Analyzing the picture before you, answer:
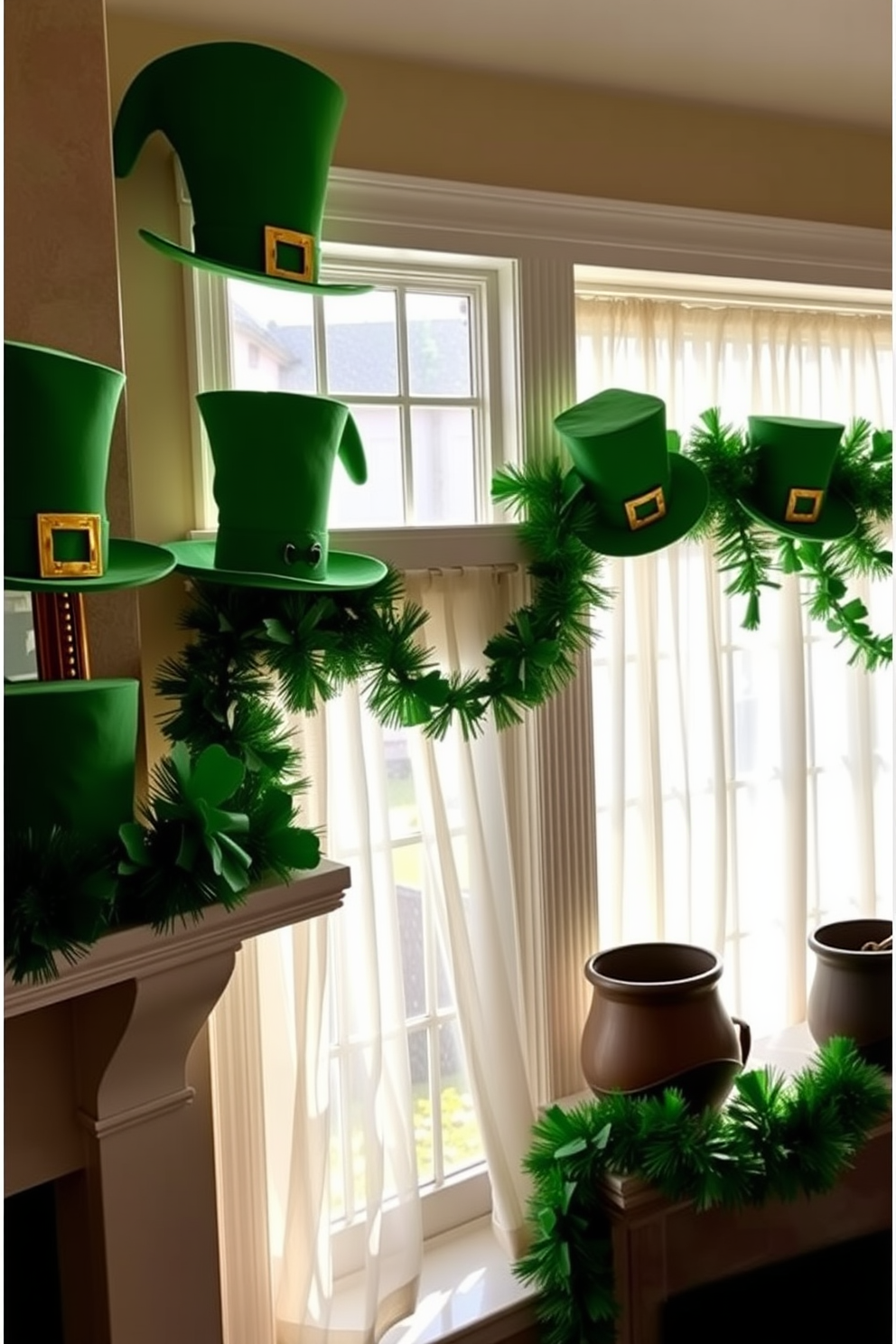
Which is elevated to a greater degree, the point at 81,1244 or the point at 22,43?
the point at 22,43

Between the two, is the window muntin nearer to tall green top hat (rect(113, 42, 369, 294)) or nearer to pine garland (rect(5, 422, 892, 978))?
pine garland (rect(5, 422, 892, 978))

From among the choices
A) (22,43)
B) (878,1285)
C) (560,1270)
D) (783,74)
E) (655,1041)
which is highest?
(783,74)

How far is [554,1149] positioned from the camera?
6.32 feet

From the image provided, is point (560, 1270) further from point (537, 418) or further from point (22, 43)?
point (22, 43)

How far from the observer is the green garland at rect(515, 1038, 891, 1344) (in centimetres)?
188

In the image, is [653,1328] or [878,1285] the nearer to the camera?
[653,1328]

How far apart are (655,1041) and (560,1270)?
14.5 inches

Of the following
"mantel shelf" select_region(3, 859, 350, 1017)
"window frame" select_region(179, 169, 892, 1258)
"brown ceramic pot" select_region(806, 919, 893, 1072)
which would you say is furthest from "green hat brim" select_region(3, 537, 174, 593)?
"brown ceramic pot" select_region(806, 919, 893, 1072)

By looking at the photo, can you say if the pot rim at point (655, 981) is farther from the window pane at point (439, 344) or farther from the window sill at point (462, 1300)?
the window pane at point (439, 344)

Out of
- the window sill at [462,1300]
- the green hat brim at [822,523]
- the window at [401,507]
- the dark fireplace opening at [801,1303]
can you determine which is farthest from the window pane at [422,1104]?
the green hat brim at [822,523]

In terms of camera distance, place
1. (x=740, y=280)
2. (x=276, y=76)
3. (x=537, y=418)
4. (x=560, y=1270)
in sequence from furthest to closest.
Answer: (x=740, y=280)
(x=537, y=418)
(x=560, y=1270)
(x=276, y=76)

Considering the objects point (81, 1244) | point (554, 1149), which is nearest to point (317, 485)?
point (81, 1244)

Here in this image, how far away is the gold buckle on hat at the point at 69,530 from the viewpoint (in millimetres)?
1220

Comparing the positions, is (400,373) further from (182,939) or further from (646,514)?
(182,939)
